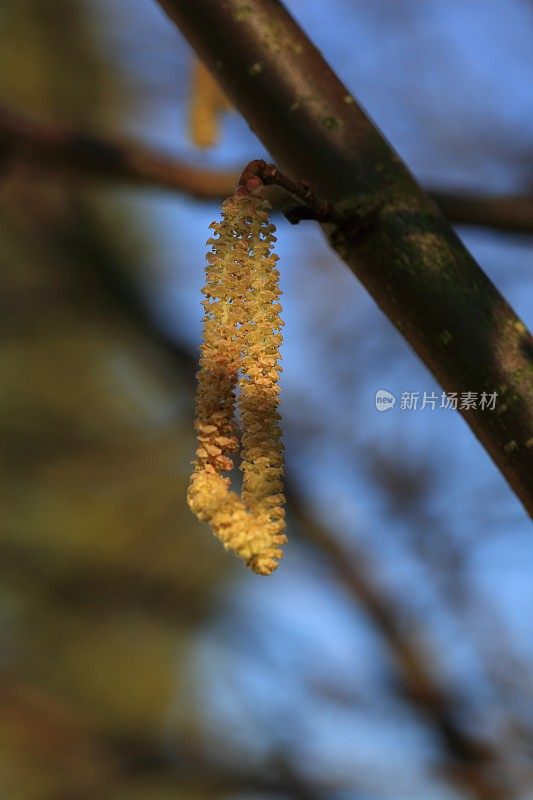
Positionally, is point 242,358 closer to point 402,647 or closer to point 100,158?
point 100,158

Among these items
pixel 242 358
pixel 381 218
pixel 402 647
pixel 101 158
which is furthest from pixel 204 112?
pixel 402 647

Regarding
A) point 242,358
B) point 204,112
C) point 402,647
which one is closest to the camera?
point 242,358

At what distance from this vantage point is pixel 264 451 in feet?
1.81

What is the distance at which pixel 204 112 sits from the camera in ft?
3.77

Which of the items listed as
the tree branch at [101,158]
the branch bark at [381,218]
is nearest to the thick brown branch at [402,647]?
the tree branch at [101,158]

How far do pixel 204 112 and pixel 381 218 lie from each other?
0.58 meters

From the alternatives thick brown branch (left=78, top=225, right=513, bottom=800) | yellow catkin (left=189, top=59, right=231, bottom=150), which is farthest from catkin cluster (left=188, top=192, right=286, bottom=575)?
thick brown branch (left=78, top=225, right=513, bottom=800)

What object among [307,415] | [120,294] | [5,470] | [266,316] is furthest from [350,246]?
[5,470]

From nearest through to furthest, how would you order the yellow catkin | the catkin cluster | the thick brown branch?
the catkin cluster → the yellow catkin → the thick brown branch

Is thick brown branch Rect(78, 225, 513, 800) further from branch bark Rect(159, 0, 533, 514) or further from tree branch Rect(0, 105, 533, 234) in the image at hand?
branch bark Rect(159, 0, 533, 514)

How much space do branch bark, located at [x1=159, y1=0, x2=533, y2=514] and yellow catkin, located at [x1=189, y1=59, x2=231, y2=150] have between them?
14.4 inches

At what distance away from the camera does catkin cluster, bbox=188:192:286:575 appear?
1.79 feet

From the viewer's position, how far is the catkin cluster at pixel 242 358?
0.55 metres

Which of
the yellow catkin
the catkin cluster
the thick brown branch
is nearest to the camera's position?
the catkin cluster
